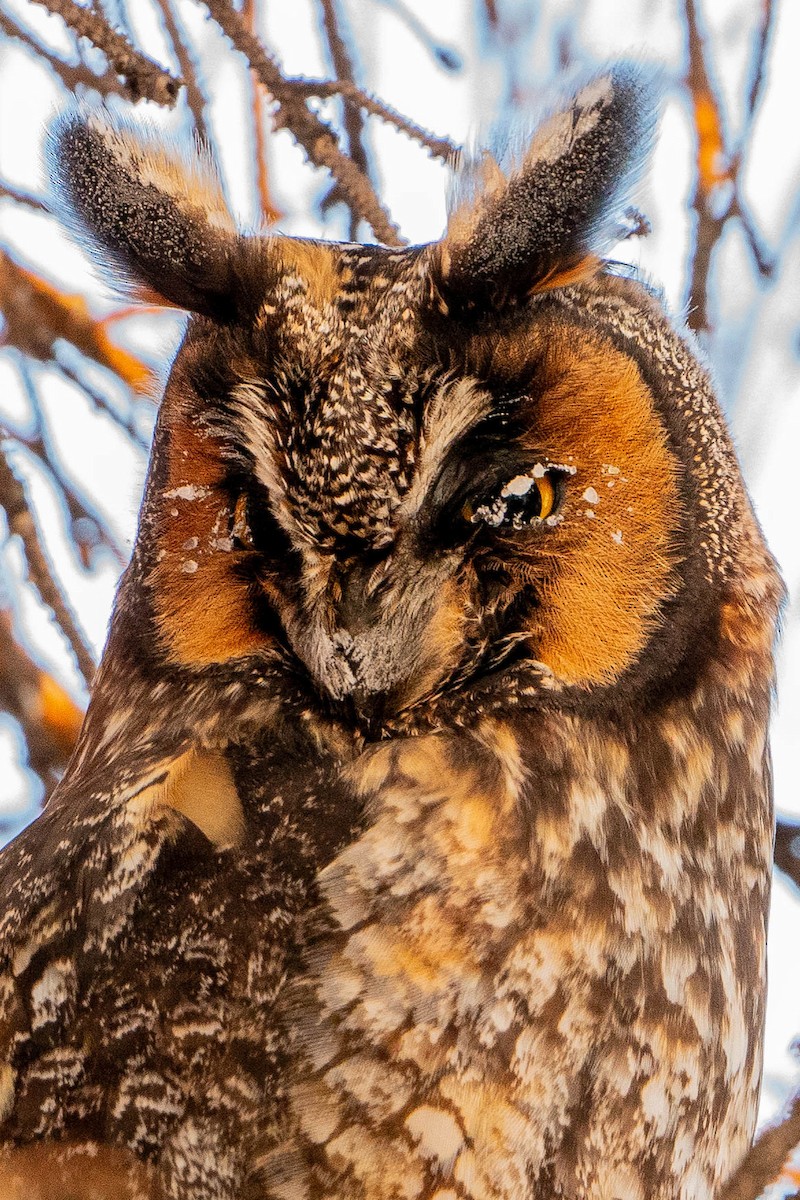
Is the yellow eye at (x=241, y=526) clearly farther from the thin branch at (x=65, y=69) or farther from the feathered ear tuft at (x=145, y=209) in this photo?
the thin branch at (x=65, y=69)

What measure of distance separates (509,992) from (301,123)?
4.38 ft

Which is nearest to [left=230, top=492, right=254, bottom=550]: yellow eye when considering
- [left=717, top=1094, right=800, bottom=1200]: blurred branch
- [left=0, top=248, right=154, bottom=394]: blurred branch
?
[left=717, top=1094, right=800, bottom=1200]: blurred branch

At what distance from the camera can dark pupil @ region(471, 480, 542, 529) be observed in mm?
1644

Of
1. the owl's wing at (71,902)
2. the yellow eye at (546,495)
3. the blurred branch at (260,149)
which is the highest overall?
the blurred branch at (260,149)

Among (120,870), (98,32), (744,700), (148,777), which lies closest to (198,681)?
(148,777)

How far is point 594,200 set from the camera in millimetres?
1779

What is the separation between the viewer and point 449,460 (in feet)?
5.35

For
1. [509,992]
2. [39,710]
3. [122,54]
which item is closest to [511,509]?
[509,992]

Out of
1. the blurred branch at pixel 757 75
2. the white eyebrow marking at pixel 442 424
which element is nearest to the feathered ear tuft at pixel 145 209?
the white eyebrow marking at pixel 442 424

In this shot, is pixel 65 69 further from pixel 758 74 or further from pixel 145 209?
pixel 758 74

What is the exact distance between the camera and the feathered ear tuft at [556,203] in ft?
5.69

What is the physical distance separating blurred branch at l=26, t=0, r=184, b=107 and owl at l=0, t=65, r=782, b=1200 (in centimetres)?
18

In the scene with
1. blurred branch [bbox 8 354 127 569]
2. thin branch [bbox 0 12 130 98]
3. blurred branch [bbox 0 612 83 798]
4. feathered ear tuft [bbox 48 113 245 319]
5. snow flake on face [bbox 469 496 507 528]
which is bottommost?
blurred branch [bbox 0 612 83 798]

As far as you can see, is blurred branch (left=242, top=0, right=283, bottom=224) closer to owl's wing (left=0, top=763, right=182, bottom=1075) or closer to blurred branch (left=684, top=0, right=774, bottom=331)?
blurred branch (left=684, top=0, right=774, bottom=331)
